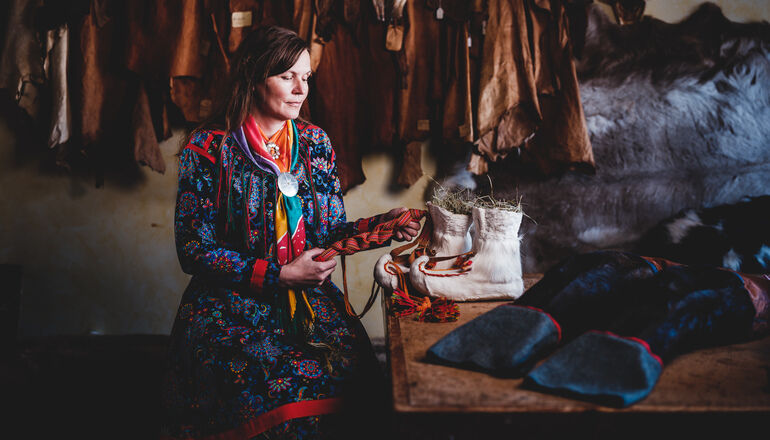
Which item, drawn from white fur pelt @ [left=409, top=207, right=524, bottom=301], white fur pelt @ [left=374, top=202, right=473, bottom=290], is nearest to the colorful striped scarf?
white fur pelt @ [left=374, top=202, right=473, bottom=290]

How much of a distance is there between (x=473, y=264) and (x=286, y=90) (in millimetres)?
821

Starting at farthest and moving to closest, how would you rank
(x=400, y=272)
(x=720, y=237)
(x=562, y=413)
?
(x=720, y=237) → (x=400, y=272) → (x=562, y=413)

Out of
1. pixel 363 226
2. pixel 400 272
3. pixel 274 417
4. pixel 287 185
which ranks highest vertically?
pixel 287 185

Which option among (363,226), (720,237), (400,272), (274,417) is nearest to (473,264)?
(400,272)

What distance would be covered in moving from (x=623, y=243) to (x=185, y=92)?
2.40 metres

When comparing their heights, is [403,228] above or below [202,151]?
below

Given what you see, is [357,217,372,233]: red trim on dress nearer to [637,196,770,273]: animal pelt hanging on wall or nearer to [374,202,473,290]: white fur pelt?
[374,202,473,290]: white fur pelt

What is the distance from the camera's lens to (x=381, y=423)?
156 cm

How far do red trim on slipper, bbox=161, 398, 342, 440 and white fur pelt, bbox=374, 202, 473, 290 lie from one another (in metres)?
0.47

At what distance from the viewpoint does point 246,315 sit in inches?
66.0

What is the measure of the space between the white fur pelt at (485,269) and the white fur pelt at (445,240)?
67mm

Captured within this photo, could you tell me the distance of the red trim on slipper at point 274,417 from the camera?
1.42 meters

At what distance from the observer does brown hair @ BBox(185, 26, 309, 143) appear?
1798 mm

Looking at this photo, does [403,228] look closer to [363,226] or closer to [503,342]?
[363,226]
